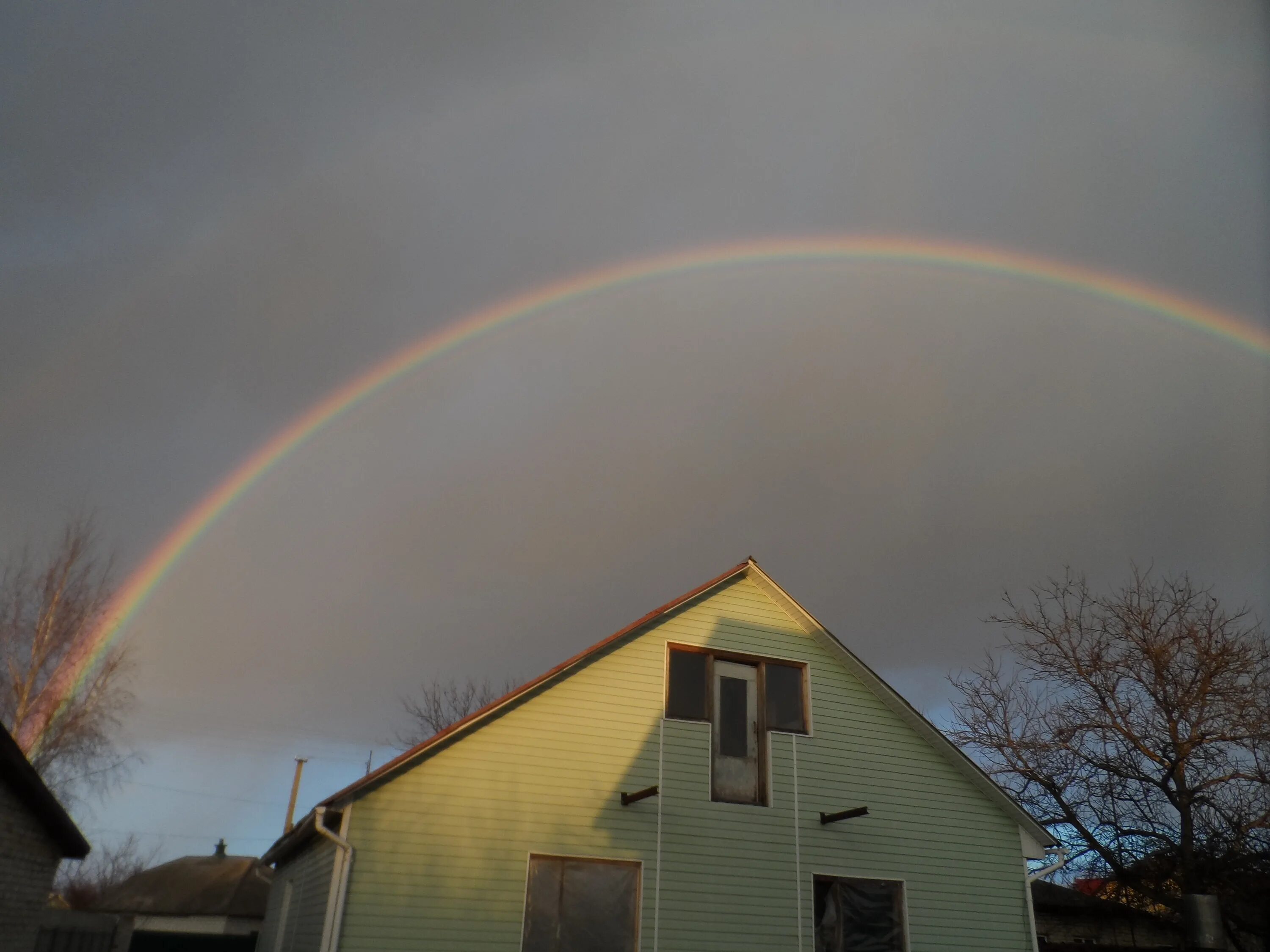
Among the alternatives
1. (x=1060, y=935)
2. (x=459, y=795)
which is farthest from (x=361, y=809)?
(x=1060, y=935)

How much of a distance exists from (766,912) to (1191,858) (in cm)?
1102

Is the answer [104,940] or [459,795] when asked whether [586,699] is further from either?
[104,940]

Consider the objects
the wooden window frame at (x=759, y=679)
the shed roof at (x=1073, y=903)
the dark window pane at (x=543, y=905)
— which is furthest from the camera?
the shed roof at (x=1073, y=903)

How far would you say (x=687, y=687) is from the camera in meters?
13.1

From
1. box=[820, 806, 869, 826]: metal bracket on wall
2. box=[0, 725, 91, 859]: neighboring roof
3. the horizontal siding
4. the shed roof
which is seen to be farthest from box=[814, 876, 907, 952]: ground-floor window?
the shed roof

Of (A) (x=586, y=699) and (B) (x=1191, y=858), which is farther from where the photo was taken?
(B) (x=1191, y=858)

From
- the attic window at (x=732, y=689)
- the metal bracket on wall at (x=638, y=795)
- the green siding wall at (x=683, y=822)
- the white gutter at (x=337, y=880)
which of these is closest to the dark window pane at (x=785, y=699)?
the attic window at (x=732, y=689)

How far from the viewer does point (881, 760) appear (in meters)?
13.6

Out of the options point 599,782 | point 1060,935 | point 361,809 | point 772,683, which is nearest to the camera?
point 361,809

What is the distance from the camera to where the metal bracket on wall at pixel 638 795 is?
1155 centimetres

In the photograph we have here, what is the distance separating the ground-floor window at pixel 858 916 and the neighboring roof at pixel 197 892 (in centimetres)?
2099

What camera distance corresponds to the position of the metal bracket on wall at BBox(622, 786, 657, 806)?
37.9 ft

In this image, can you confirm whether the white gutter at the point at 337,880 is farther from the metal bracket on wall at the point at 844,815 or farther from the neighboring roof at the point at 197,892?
the neighboring roof at the point at 197,892

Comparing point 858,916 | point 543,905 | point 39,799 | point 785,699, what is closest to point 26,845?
point 39,799
